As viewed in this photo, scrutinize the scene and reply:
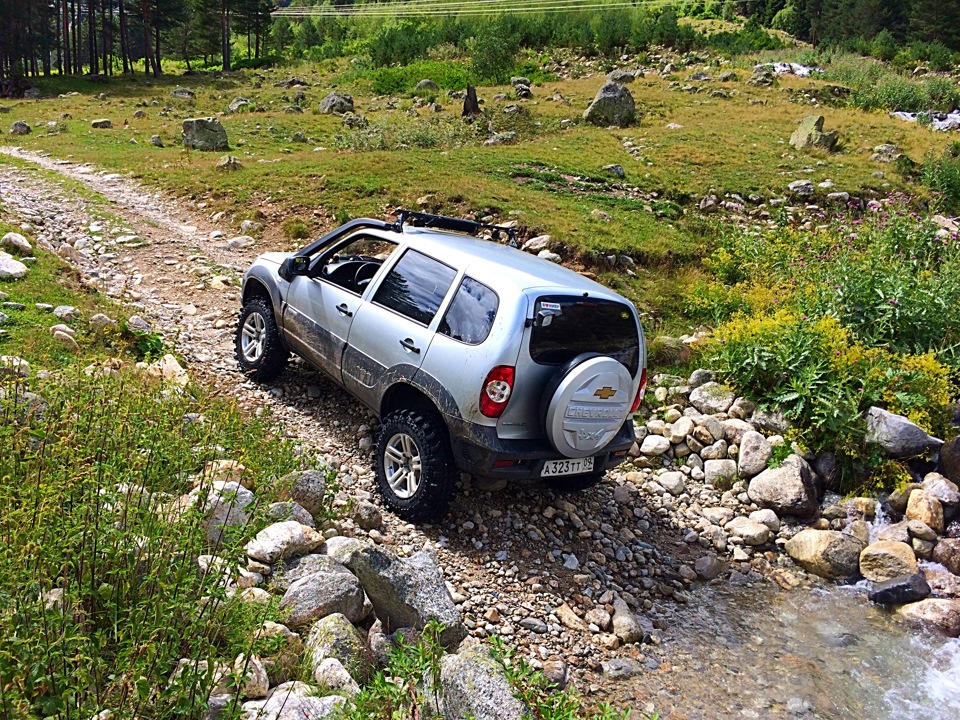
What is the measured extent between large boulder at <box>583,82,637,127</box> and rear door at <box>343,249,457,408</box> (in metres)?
21.8

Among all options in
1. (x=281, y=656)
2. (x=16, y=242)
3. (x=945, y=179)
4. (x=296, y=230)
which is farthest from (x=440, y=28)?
(x=281, y=656)

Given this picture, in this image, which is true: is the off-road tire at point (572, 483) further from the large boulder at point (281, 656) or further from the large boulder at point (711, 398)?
the large boulder at point (281, 656)

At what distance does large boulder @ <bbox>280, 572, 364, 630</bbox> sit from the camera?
12.4 feet

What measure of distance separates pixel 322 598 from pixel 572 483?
118 inches

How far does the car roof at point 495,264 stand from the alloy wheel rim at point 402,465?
1.39 meters

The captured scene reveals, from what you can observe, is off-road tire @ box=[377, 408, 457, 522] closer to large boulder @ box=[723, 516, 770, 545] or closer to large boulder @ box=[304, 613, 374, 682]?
large boulder @ box=[304, 613, 374, 682]

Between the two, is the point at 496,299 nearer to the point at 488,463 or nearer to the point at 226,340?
the point at 488,463

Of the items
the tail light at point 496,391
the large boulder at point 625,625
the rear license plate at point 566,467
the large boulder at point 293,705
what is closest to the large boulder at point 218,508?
the large boulder at point 293,705

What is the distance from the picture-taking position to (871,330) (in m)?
8.43

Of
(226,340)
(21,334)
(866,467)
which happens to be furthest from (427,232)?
(866,467)

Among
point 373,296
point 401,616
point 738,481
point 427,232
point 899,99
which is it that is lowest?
point 738,481

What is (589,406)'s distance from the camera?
504cm

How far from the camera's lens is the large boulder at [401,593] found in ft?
13.3

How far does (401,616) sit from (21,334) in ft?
14.3
